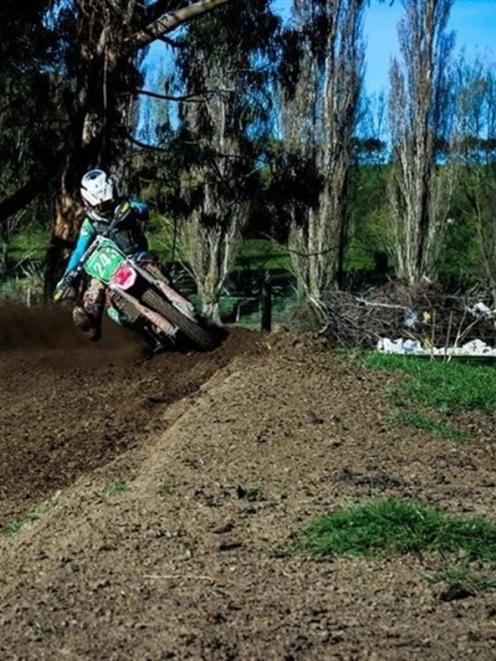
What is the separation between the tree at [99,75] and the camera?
816 inches

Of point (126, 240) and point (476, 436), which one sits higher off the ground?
point (126, 240)

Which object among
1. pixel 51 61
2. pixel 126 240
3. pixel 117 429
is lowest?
pixel 117 429

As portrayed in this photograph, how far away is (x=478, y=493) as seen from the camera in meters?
7.08

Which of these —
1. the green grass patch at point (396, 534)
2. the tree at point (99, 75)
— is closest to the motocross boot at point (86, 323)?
the tree at point (99, 75)

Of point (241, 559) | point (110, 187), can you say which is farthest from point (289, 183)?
point (241, 559)

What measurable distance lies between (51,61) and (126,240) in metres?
8.12

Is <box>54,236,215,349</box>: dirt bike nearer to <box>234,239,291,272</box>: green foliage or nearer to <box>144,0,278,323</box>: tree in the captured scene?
<box>144,0,278,323</box>: tree

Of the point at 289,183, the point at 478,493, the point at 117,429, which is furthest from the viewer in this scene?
the point at 289,183

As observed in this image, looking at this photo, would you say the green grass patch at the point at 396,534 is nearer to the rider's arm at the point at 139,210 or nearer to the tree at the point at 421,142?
the rider's arm at the point at 139,210

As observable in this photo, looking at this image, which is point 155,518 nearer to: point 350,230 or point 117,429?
point 117,429

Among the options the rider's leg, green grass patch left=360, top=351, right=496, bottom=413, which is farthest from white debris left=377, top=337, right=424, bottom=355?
the rider's leg

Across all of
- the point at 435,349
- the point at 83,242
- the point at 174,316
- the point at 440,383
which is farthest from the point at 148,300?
the point at 440,383

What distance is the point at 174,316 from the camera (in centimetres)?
1405

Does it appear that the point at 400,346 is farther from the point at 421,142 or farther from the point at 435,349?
the point at 421,142
